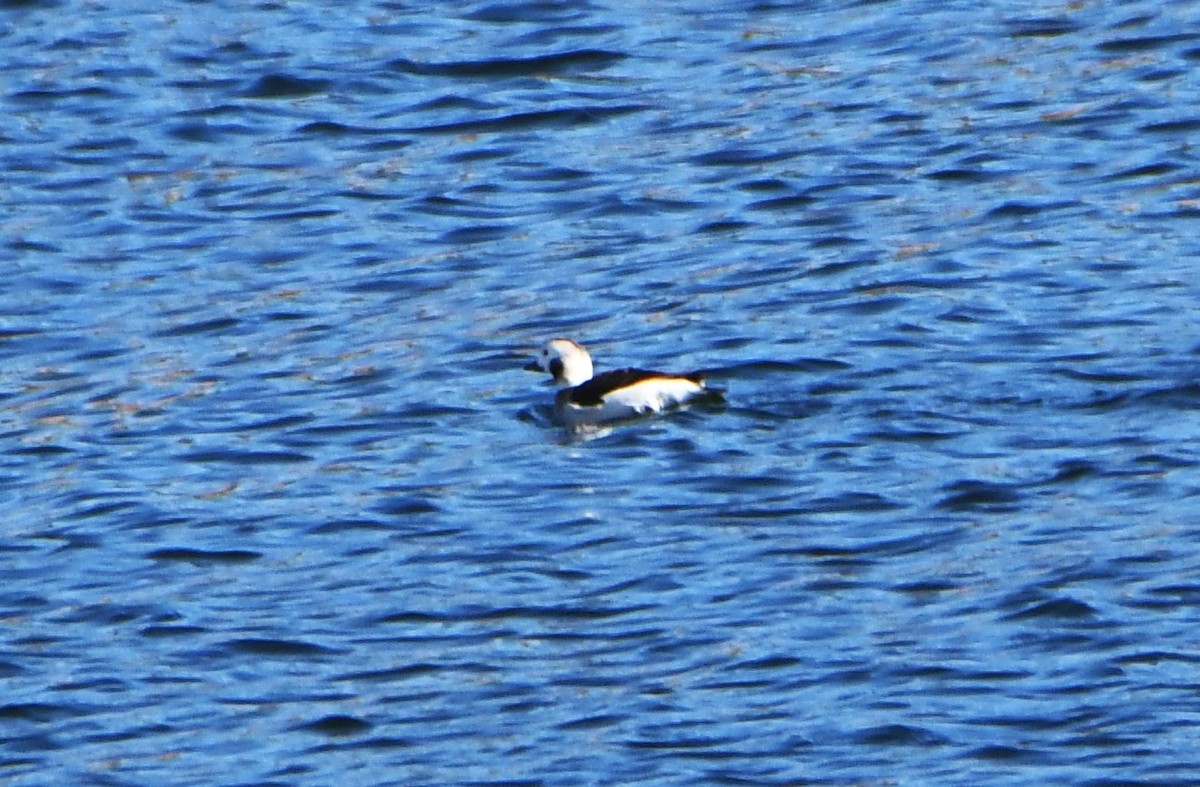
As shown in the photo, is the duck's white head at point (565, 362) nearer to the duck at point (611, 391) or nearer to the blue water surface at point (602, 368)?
the duck at point (611, 391)

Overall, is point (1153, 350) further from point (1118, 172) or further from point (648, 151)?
point (648, 151)

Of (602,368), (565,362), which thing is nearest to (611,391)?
(565,362)

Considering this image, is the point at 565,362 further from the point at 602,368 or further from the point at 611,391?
the point at 602,368

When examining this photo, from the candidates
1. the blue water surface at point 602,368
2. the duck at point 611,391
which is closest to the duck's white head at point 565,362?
the duck at point 611,391

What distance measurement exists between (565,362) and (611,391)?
1.56 feet

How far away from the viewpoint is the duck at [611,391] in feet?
40.5

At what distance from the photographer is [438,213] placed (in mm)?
15734

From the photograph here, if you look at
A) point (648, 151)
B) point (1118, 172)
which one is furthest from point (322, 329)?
point (1118, 172)

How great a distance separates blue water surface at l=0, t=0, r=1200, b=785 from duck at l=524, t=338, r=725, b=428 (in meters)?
0.12

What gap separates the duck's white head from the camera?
12.9 meters

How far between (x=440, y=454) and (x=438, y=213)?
147 inches

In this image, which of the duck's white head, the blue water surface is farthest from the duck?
the blue water surface

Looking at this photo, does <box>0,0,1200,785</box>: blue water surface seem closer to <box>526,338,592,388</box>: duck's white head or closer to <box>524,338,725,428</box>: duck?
<box>524,338,725,428</box>: duck

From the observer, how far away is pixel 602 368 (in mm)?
13773
